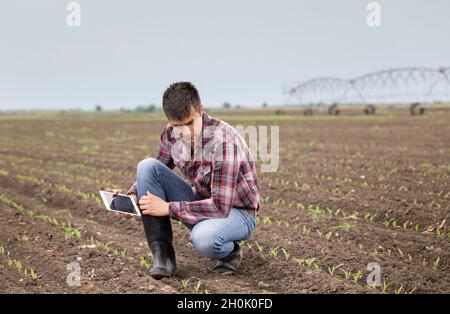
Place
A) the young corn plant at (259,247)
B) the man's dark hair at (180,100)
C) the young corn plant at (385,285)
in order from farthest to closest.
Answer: the young corn plant at (259,247)
the young corn plant at (385,285)
the man's dark hair at (180,100)

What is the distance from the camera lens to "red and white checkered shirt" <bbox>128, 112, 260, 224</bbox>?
4289 millimetres

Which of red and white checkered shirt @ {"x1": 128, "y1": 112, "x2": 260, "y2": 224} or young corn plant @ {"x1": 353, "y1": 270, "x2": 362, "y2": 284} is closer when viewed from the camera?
red and white checkered shirt @ {"x1": 128, "y1": 112, "x2": 260, "y2": 224}

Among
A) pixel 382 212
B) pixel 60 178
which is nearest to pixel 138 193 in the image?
pixel 382 212

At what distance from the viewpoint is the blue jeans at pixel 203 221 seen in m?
4.45

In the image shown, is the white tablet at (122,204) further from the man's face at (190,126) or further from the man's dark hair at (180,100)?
the man's dark hair at (180,100)

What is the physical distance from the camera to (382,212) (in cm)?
723

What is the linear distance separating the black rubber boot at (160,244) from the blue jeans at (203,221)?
21cm

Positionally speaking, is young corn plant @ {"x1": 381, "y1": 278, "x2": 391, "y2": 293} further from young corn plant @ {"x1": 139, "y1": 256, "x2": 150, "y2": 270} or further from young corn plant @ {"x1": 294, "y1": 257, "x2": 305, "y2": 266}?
young corn plant @ {"x1": 139, "y1": 256, "x2": 150, "y2": 270}

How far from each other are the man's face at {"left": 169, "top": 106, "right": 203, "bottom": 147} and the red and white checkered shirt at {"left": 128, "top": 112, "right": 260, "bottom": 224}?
0.07 metres

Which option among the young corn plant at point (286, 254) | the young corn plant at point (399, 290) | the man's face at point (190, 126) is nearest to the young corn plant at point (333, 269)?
the young corn plant at point (286, 254)

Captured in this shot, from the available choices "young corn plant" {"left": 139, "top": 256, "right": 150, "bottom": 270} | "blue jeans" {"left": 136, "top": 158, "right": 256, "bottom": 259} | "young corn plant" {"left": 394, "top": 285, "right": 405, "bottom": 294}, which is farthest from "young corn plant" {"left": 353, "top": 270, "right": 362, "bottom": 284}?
"young corn plant" {"left": 139, "top": 256, "right": 150, "bottom": 270}

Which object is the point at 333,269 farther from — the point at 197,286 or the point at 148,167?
the point at 148,167

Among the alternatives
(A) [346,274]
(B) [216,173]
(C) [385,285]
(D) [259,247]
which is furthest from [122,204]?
(C) [385,285]
